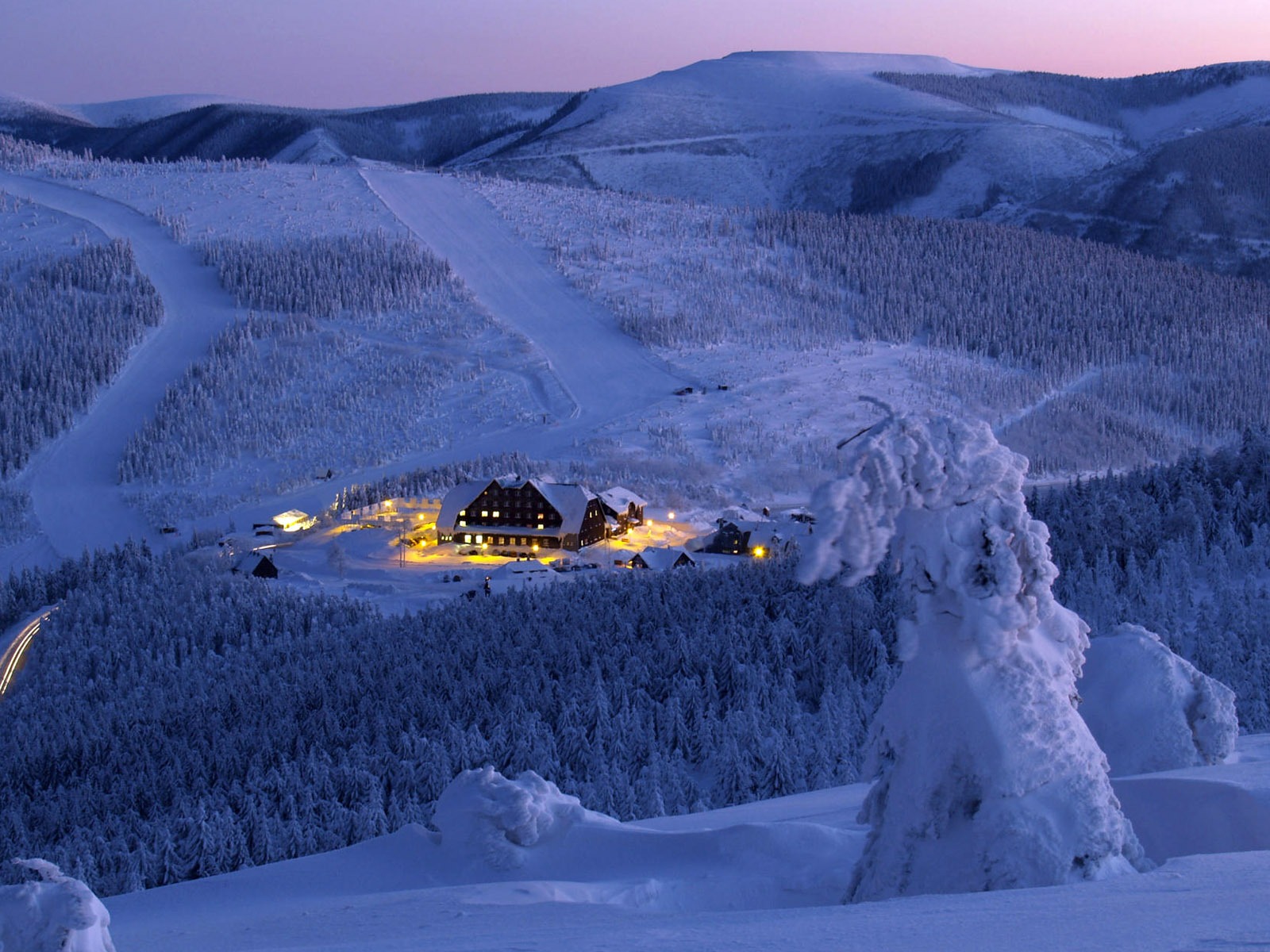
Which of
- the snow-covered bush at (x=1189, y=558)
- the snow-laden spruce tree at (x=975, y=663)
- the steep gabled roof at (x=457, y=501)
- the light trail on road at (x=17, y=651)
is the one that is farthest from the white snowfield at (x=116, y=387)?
the snow-laden spruce tree at (x=975, y=663)

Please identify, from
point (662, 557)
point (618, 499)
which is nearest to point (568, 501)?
point (618, 499)

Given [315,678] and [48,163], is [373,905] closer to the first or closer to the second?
[315,678]

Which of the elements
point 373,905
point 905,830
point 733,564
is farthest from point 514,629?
point 905,830

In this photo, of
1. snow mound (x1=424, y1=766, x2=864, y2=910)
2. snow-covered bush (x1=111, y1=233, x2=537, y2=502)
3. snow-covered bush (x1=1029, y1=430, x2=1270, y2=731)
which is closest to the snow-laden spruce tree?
snow mound (x1=424, y1=766, x2=864, y2=910)

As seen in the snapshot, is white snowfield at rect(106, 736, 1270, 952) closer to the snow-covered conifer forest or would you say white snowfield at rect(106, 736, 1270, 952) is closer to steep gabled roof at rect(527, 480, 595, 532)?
the snow-covered conifer forest

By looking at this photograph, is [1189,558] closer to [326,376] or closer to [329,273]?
[326,376]

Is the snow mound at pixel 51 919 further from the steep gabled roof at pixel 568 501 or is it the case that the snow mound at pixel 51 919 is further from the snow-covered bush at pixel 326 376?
the snow-covered bush at pixel 326 376
